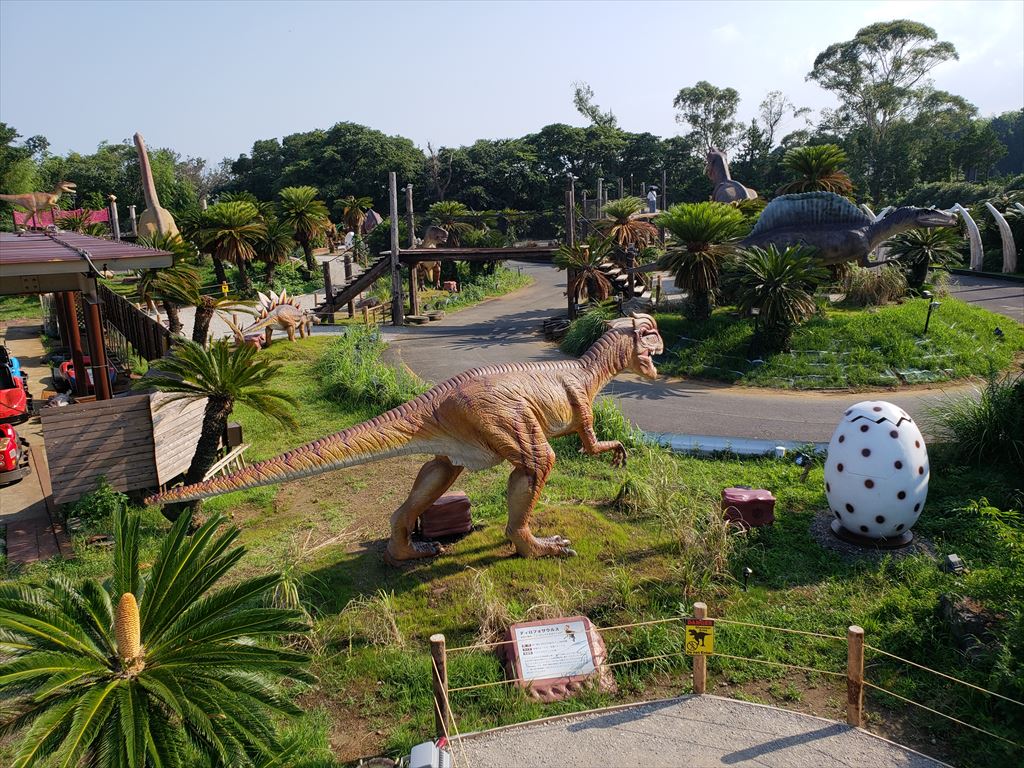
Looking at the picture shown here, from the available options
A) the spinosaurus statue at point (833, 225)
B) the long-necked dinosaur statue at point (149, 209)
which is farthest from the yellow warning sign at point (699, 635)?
the long-necked dinosaur statue at point (149, 209)

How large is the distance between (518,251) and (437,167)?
95.3 ft

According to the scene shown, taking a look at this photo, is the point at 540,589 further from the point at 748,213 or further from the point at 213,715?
the point at 748,213

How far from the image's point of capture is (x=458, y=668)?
18.4ft

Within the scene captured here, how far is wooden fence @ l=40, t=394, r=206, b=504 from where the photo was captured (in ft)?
26.3

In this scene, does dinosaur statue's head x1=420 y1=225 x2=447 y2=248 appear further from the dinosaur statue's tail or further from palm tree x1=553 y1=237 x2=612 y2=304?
the dinosaur statue's tail

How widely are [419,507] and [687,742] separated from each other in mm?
3230

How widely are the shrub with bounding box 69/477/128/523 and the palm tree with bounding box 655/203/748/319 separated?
1246cm

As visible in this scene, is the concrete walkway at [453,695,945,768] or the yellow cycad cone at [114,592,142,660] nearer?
the yellow cycad cone at [114,592,142,660]

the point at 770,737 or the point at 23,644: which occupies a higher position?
the point at 23,644

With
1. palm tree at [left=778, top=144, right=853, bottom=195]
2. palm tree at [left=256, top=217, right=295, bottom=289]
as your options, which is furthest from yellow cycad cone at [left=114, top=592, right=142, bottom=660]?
palm tree at [left=256, top=217, right=295, bottom=289]

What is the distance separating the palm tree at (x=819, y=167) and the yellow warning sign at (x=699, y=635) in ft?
61.4

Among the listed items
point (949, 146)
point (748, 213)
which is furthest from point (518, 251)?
point (949, 146)

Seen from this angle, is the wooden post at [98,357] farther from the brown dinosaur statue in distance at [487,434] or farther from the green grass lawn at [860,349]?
the green grass lawn at [860,349]

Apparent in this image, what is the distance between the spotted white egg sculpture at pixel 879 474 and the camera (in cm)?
711
